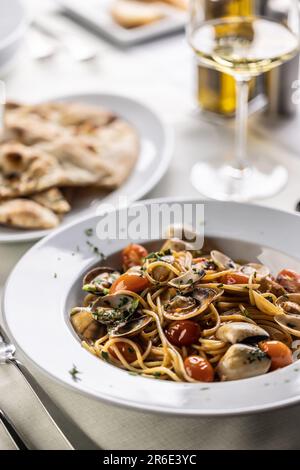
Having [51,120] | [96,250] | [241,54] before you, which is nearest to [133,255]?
[96,250]

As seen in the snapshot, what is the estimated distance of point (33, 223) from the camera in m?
2.11

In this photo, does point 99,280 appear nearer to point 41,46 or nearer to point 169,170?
point 169,170

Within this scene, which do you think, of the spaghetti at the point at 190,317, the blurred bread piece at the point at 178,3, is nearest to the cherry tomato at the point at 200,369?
the spaghetti at the point at 190,317

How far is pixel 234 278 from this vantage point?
177 cm

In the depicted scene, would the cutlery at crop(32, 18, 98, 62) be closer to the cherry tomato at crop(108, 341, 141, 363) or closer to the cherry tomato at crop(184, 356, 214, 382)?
the cherry tomato at crop(108, 341, 141, 363)

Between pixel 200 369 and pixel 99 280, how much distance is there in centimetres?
41

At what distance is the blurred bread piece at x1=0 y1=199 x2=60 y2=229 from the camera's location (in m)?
2.11

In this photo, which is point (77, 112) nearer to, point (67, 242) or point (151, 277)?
point (67, 242)

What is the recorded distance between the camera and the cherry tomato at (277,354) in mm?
1512

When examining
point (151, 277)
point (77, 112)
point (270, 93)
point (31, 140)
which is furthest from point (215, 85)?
point (151, 277)

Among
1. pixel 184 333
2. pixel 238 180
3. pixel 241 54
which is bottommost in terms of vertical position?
pixel 238 180

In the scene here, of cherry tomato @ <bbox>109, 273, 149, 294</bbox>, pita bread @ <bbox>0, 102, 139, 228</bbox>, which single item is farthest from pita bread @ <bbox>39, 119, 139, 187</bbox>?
cherry tomato @ <bbox>109, 273, 149, 294</bbox>

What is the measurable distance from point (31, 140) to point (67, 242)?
623mm

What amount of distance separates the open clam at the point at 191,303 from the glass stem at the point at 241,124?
0.83 meters
